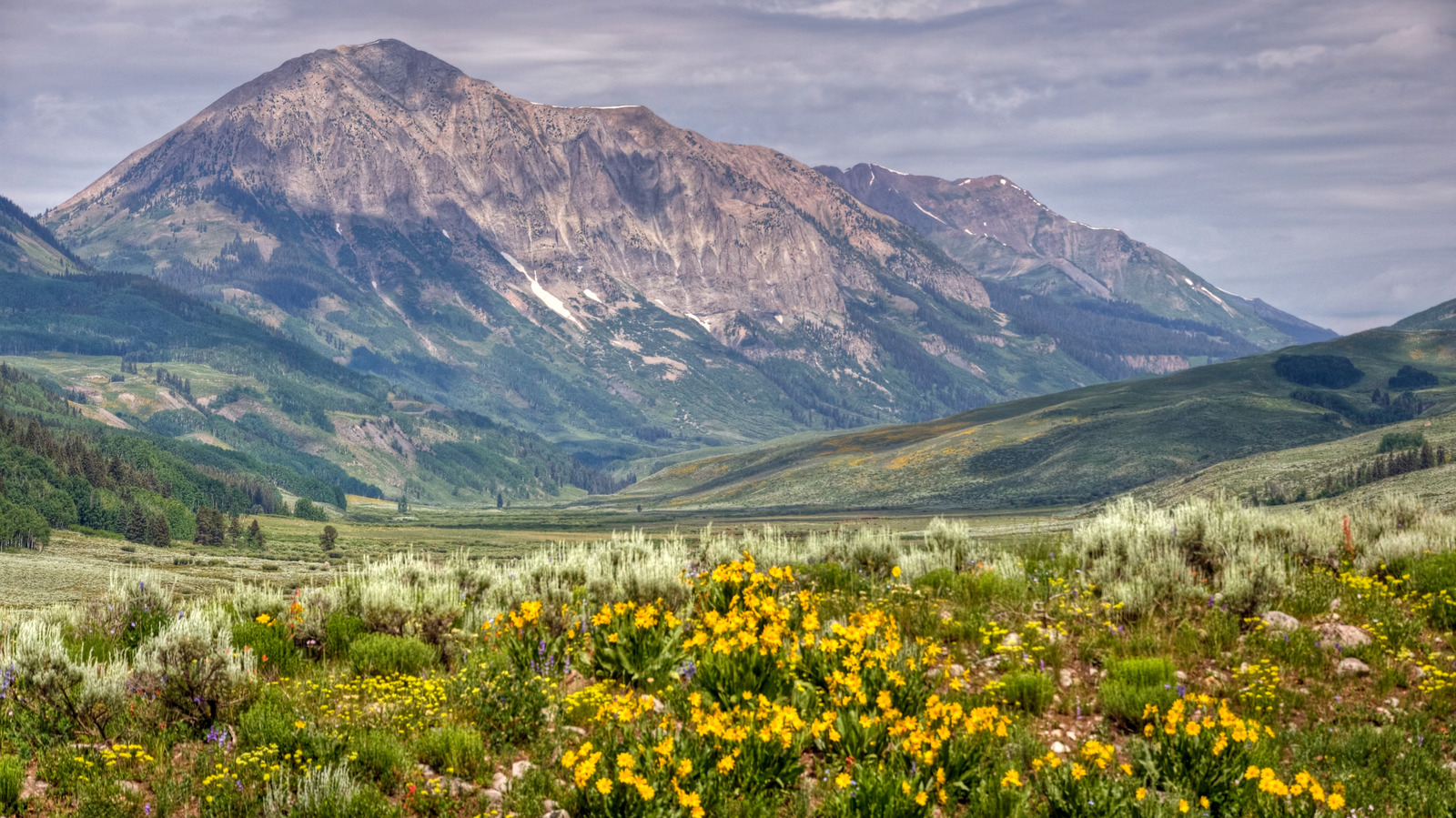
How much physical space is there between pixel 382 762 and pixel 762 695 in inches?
143

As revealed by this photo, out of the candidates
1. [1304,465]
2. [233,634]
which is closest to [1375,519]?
[233,634]

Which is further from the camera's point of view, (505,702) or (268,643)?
(268,643)

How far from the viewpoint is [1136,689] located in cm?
1036

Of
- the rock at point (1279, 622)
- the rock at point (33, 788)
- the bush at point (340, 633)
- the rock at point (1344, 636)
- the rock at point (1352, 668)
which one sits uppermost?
the bush at point (340, 633)

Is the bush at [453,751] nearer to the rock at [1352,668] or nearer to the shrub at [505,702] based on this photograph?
the shrub at [505,702]

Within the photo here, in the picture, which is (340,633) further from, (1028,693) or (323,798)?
(1028,693)

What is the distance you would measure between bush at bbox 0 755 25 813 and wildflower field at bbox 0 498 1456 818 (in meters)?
0.02

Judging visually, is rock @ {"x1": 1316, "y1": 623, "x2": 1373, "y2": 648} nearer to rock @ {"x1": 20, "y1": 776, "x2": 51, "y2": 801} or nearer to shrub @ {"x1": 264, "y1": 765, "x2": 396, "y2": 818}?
shrub @ {"x1": 264, "y1": 765, "x2": 396, "y2": 818}

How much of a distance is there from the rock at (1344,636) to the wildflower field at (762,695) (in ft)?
0.12

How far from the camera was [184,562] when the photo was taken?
303ft

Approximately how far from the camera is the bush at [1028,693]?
34.4ft

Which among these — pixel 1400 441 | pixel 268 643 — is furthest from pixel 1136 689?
pixel 1400 441

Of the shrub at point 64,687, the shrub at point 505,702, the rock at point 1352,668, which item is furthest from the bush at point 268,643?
Result: the rock at point 1352,668

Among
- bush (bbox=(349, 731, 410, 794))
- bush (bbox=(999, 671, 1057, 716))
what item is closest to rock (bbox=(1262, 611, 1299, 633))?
bush (bbox=(999, 671, 1057, 716))
